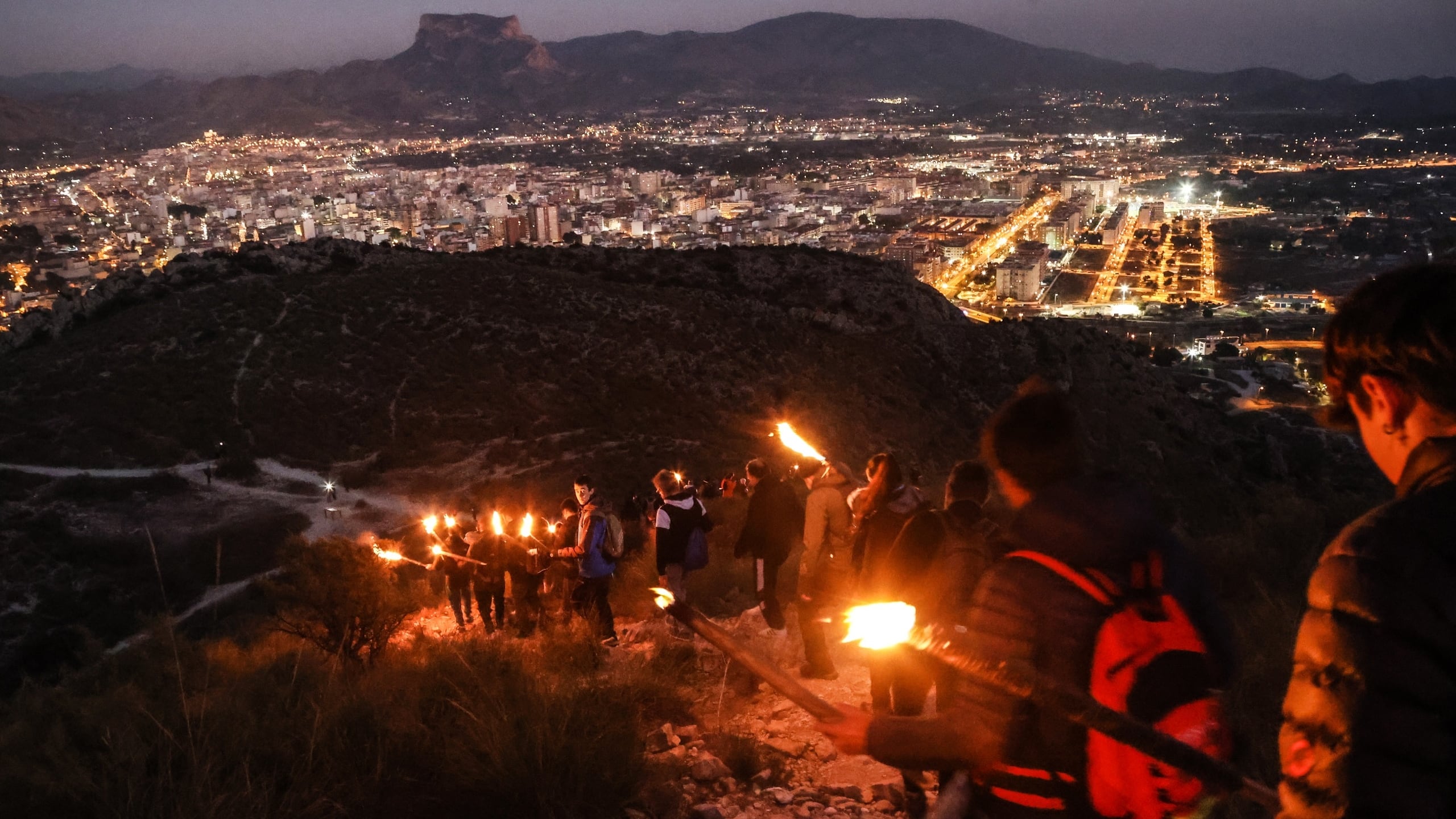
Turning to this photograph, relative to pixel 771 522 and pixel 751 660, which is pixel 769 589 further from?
pixel 751 660

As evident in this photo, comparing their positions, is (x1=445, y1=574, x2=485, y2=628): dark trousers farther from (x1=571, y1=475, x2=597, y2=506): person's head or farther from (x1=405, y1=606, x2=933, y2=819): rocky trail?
(x1=571, y1=475, x2=597, y2=506): person's head

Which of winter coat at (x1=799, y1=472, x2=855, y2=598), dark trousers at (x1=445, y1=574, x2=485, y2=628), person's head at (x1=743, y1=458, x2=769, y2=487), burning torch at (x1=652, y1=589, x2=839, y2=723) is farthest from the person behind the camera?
dark trousers at (x1=445, y1=574, x2=485, y2=628)

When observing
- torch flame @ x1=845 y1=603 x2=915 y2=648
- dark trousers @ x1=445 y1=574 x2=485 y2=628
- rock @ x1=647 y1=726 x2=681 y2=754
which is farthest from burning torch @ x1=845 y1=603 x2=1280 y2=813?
dark trousers @ x1=445 y1=574 x2=485 y2=628

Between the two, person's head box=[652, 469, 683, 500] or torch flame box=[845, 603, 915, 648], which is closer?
torch flame box=[845, 603, 915, 648]

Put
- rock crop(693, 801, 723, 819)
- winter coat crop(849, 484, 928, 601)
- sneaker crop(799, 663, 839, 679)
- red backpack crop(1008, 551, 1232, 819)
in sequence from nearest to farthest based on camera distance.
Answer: red backpack crop(1008, 551, 1232, 819), rock crop(693, 801, 723, 819), winter coat crop(849, 484, 928, 601), sneaker crop(799, 663, 839, 679)

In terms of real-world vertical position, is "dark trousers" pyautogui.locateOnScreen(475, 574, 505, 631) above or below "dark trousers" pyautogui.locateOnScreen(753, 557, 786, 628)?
below

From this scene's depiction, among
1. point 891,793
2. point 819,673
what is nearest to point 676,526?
point 819,673
